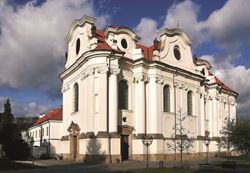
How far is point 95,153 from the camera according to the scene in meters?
38.6

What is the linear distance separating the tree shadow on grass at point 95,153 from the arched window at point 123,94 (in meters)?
5.64

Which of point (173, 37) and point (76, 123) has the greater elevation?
point (173, 37)

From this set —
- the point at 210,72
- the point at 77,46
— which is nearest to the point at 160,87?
the point at 77,46

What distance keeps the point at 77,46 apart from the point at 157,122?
14.0 meters

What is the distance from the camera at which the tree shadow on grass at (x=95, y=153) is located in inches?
1513

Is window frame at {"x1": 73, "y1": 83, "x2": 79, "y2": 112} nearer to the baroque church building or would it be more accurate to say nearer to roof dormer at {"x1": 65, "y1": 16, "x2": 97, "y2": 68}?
the baroque church building

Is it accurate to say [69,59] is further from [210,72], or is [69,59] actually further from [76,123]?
[210,72]

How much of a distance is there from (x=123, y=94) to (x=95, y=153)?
8134 millimetres

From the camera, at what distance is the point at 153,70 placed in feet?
146

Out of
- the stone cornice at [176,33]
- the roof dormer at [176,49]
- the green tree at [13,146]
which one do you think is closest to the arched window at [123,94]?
the roof dormer at [176,49]

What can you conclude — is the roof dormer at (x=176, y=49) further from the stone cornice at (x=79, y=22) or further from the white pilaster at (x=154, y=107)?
the stone cornice at (x=79, y=22)

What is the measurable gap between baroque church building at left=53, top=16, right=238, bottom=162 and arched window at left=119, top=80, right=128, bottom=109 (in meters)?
0.12

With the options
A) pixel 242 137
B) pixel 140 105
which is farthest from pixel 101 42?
pixel 242 137

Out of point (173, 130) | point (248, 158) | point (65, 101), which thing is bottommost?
point (248, 158)
